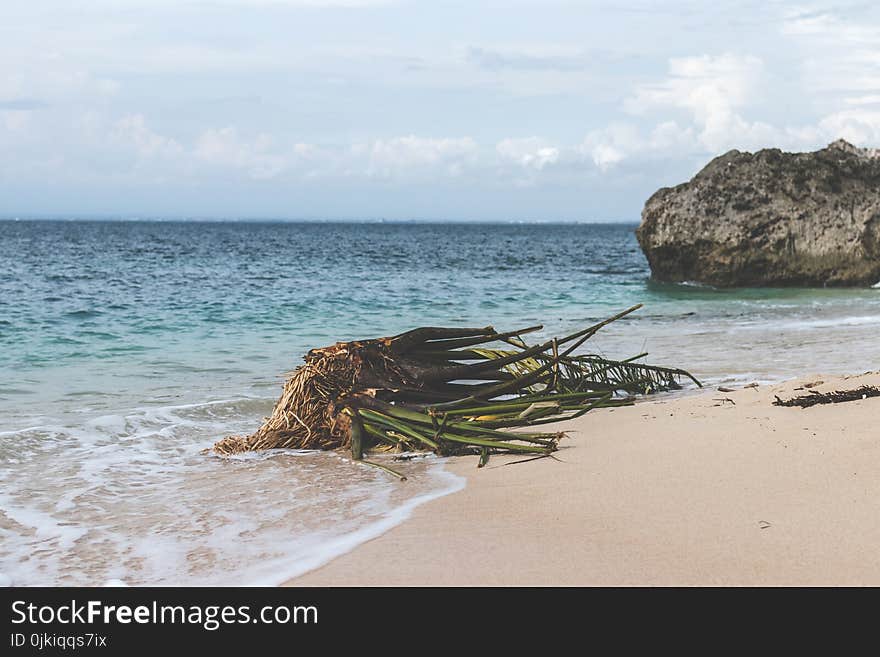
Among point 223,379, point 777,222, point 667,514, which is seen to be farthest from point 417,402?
point 777,222

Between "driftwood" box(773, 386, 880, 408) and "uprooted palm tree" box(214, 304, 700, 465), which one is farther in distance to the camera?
"driftwood" box(773, 386, 880, 408)

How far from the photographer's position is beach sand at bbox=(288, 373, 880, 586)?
10.9 ft

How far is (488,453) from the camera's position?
213 inches

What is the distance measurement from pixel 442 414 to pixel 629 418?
1.50 m

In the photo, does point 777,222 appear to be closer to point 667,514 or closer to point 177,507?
point 667,514

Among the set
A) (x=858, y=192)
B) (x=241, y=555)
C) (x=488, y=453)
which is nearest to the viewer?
(x=241, y=555)

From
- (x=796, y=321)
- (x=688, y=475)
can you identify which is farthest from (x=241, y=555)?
(x=796, y=321)

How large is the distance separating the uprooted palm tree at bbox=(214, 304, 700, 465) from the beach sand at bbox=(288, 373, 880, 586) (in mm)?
286

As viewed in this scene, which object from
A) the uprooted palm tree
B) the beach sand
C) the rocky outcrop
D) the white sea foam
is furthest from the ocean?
the rocky outcrop

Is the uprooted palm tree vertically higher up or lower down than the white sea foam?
higher up

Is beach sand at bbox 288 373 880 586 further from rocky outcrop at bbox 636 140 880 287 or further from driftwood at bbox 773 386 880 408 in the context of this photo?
rocky outcrop at bbox 636 140 880 287

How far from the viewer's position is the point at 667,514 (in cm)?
397

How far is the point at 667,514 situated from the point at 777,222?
20.3 m
